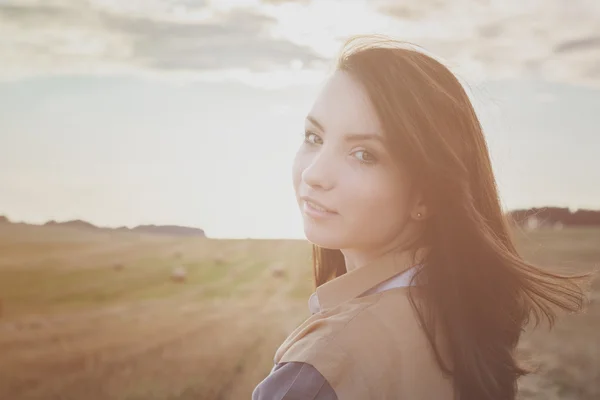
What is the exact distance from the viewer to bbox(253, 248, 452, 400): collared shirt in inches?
33.4

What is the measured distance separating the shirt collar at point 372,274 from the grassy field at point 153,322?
124 centimetres

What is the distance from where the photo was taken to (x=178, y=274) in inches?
110

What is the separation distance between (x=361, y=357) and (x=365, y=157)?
308mm

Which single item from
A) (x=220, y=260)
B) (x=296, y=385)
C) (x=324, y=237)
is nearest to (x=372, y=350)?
(x=296, y=385)

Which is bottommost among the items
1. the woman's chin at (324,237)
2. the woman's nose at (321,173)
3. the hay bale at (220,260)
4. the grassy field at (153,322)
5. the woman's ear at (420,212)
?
the grassy field at (153,322)

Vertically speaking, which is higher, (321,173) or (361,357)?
(321,173)

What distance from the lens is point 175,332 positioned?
8.18ft

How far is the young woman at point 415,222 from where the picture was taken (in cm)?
97

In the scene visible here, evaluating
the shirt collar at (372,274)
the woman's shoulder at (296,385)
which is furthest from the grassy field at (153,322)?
the woman's shoulder at (296,385)

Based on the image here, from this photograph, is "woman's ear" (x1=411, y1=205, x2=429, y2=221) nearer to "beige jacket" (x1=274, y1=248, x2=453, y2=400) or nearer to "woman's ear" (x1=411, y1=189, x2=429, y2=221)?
"woman's ear" (x1=411, y1=189, x2=429, y2=221)

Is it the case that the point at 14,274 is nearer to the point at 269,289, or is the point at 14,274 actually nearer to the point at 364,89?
the point at 269,289

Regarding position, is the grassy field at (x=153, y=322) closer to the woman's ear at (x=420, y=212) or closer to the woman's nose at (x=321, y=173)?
the woman's ear at (x=420, y=212)

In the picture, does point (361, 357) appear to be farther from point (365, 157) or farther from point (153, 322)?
point (153, 322)

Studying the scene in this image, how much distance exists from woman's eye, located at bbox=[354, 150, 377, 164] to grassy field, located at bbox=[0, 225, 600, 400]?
1.30 meters
